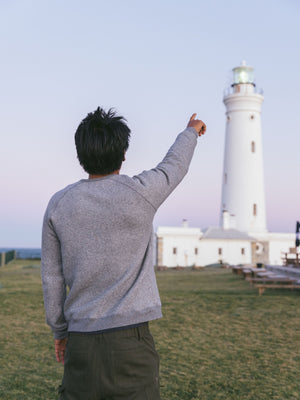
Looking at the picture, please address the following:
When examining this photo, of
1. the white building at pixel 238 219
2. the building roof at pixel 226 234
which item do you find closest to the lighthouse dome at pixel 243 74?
the white building at pixel 238 219

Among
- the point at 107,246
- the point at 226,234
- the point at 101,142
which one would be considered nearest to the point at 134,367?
the point at 107,246

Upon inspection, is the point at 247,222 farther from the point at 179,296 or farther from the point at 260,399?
the point at 260,399

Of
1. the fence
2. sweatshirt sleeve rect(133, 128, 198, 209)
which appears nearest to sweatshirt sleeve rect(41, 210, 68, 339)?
sweatshirt sleeve rect(133, 128, 198, 209)

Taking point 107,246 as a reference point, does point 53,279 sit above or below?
below

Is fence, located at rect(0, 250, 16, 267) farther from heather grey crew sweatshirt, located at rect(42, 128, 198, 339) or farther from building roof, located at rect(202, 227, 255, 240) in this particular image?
heather grey crew sweatshirt, located at rect(42, 128, 198, 339)

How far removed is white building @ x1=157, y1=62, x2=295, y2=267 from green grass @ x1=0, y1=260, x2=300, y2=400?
23.7 metres

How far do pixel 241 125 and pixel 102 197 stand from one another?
34991 mm

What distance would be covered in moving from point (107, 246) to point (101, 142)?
1.62 ft

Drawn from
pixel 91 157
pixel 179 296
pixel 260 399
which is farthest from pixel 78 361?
pixel 179 296

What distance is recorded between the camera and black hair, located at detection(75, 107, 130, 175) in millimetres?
2121

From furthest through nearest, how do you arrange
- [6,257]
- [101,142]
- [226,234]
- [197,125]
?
1. [226,234]
2. [6,257]
3. [197,125]
4. [101,142]

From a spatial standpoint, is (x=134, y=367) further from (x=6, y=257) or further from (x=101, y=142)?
(x=6, y=257)

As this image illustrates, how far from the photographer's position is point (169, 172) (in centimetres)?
215

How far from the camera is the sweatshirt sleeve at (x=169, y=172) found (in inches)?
82.3
